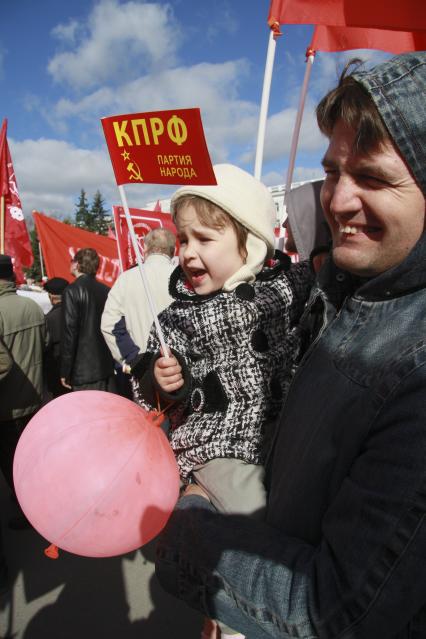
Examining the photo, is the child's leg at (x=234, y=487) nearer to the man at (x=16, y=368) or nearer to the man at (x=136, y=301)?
the man at (x=136, y=301)

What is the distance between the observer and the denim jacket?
2.33 ft

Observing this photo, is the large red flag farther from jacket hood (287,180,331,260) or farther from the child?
jacket hood (287,180,331,260)

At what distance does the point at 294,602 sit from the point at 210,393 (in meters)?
0.94

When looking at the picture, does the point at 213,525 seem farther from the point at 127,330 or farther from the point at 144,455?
the point at 127,330

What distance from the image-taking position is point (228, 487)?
146cm

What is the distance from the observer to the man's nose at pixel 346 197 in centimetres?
96

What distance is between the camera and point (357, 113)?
2.99ft

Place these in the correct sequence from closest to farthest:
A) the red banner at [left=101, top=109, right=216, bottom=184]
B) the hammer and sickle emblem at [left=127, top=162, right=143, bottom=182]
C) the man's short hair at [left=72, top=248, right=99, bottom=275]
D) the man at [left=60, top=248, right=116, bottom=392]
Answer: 1. the red banner at [left=101, top=109, right=216, bottom=184]
2. the hammer and sickle emblem at [left=127, top=162, right=143, bottom=182]
3. the man at [left=60, top=248, right=116, bottom=392]
4. the man's short hair at [left=72, top=248, right=99, bottom=275]

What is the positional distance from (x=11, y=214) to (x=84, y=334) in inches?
116

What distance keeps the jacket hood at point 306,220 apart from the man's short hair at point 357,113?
0.97 m

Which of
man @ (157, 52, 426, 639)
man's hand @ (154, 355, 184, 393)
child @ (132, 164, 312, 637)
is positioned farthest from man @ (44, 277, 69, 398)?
man @ (157, 52, 426, 639)

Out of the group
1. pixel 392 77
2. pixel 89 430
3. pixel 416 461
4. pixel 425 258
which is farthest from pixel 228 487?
pixel 392 77

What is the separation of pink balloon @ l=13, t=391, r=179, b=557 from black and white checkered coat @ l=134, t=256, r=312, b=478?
0.43 metres

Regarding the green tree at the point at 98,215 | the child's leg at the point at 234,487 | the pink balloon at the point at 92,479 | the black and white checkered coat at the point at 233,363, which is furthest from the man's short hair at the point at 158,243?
the green tree at the point at 98,215
